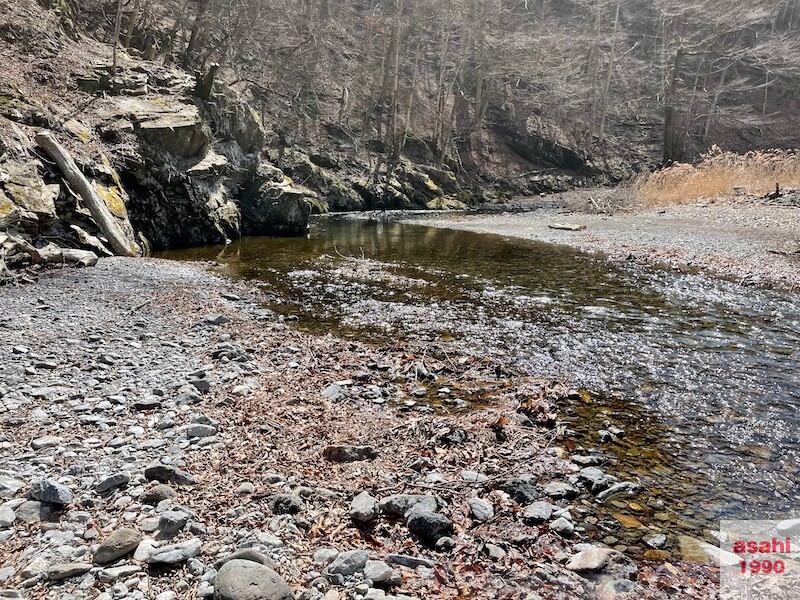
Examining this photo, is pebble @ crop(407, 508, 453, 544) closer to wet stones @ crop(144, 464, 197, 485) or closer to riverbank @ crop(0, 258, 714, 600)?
riverbank @ crop(0, 258, 714, 600)

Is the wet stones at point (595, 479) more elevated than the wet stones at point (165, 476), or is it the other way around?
the wet stones at point (165, 476)

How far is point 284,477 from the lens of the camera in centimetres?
391

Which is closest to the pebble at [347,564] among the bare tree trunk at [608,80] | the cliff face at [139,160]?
the cliff face at [139,160]

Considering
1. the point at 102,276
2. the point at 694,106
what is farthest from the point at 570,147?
the point at 102,276

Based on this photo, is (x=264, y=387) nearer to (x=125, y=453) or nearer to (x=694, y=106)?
(x=125, y=453)

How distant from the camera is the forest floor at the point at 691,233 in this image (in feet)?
41.9

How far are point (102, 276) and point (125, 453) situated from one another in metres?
7.86

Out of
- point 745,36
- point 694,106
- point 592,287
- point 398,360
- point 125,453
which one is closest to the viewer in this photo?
point 125,453

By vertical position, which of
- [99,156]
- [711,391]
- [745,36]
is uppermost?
[745,36]

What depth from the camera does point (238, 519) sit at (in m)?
3.33

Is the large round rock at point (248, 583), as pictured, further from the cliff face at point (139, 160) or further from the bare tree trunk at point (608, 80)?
the bare tree trunk at point (608, 80)

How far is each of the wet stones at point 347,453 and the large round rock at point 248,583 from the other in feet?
5.26

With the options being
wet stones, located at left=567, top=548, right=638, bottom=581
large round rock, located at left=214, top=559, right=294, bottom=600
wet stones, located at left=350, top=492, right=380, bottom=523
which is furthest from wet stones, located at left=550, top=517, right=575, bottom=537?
large round rock, located at left=214, top=559, right=294, bottom=600

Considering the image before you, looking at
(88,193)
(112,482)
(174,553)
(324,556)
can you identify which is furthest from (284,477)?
(88,193)
